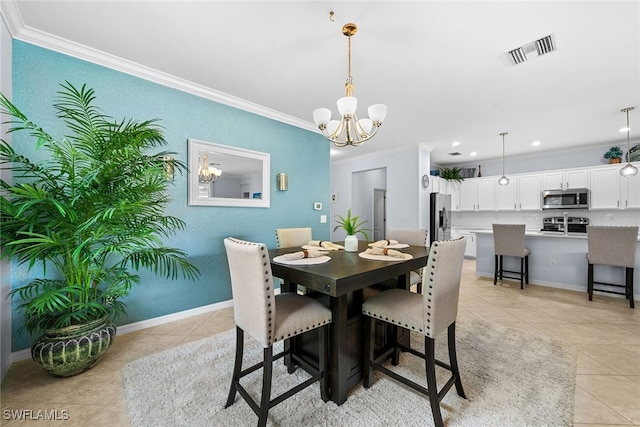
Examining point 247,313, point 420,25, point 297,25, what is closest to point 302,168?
point 297,25

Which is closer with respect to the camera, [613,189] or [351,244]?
[351,244]

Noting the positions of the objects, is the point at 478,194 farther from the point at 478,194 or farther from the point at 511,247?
the point at 511,247

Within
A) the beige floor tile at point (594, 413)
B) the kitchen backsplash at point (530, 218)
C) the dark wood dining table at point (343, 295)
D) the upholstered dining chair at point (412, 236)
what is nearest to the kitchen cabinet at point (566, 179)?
the kitchen backsplash at point (530, 218)

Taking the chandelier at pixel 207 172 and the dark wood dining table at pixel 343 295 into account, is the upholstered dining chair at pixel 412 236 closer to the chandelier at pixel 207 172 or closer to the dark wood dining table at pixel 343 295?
the dark wood dining table at pixel 343 295

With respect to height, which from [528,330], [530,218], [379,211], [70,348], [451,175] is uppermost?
[451,175]

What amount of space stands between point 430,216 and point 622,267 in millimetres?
2694

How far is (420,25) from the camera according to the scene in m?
1.89

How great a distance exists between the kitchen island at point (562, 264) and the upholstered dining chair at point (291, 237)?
3.60 meters

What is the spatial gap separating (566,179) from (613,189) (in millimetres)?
668

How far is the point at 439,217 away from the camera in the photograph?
547 centimetres

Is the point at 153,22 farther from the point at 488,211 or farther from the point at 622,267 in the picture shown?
the point at 488,211

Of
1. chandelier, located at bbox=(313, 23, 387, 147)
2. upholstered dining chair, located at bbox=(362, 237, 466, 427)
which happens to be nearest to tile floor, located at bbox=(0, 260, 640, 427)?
upholstered dining chair, located at bbox=(362, 237, 466, 427)

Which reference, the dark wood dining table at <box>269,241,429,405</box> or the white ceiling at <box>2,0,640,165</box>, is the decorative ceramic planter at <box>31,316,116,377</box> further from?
the white ceiling at <box>2,0,640,165</box>

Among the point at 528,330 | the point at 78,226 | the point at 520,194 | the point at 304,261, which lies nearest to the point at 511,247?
the point at 528,330
